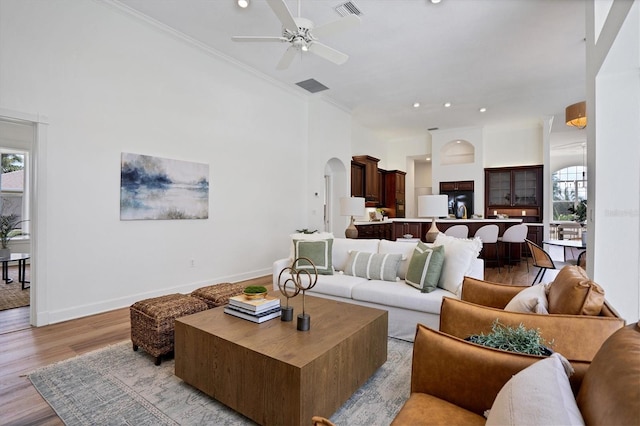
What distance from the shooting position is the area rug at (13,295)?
391 cm

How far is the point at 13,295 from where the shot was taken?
14.3ft

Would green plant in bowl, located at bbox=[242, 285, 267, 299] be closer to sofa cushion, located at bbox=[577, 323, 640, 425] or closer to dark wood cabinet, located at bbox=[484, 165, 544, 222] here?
sofa cushion, located at bbox=[577, 323, 640, 425]

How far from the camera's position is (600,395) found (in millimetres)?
768

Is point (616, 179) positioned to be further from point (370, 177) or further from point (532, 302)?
point (370, 177)

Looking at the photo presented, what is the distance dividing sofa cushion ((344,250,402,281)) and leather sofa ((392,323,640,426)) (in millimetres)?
2025

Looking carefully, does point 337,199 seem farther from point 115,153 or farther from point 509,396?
point 509,396

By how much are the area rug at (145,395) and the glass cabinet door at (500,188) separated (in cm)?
791

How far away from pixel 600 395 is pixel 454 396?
1.68ft

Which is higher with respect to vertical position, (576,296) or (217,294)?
(576,296)

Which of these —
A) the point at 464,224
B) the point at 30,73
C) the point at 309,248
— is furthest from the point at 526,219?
the point at 30,73

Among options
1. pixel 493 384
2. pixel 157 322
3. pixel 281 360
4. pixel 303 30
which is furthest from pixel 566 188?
pixel 157 322

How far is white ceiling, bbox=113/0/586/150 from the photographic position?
3787mm

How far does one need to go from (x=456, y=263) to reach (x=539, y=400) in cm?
221

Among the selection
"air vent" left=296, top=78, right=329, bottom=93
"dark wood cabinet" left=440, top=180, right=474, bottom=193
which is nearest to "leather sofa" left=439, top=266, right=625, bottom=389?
"air vent" left=296, top=78, right=329, bottom=93
